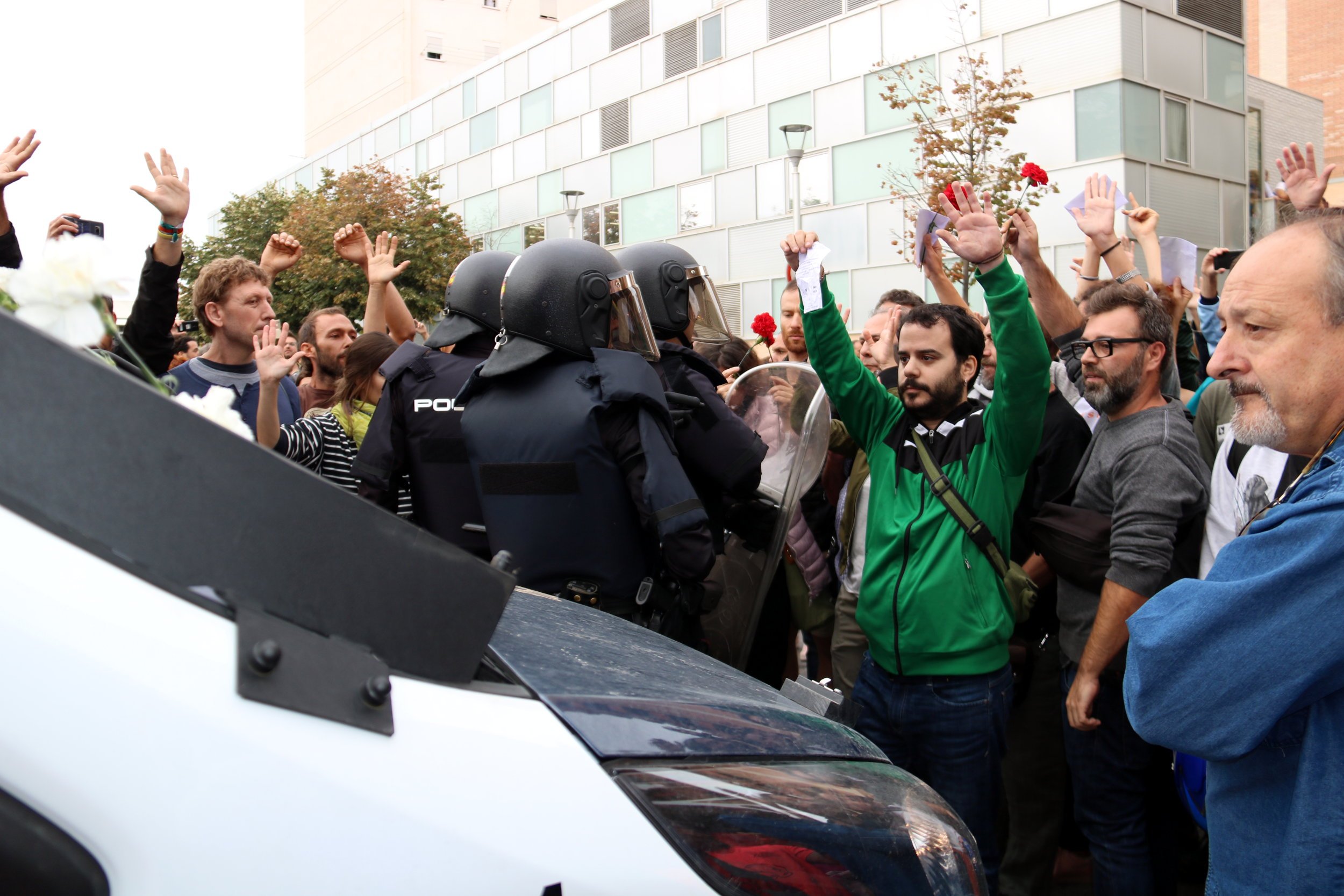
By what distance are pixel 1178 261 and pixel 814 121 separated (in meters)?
17.2

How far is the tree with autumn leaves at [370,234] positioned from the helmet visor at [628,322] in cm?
2399

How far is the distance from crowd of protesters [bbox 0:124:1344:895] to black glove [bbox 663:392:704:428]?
31 cm

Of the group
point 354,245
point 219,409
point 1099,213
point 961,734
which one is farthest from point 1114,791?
point 354,245

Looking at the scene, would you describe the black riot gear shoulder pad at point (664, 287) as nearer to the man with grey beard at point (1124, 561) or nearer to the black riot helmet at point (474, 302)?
the black riot helmet at point (474, 302)

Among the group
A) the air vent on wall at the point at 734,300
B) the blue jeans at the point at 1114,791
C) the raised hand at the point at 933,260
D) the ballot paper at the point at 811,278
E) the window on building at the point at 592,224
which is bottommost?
the blue jeans at the point at 1114,791

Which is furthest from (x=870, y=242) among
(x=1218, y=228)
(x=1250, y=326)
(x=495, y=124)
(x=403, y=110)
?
(x=403, y=110)

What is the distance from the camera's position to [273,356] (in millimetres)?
3779

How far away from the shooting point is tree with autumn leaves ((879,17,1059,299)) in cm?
1295

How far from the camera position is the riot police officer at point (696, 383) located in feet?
10.7

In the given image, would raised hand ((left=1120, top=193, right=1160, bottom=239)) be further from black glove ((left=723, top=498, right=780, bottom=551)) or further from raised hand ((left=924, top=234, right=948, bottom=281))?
black glove ((left=723, top=498, right=780, bottom=551))

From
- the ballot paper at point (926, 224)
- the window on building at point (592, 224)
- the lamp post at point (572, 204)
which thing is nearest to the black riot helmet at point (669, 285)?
the ballot paper at point (926, 224)

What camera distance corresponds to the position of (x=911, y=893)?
4.88 feet

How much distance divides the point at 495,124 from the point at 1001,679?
30.1 m

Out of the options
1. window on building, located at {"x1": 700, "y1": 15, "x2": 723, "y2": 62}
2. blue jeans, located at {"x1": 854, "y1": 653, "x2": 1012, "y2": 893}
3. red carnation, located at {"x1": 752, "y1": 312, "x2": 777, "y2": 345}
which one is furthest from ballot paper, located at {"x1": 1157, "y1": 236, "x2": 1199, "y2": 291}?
window on building, located at {"x1": 700, "y1": 15, "x2": 723, "y2": 62}
